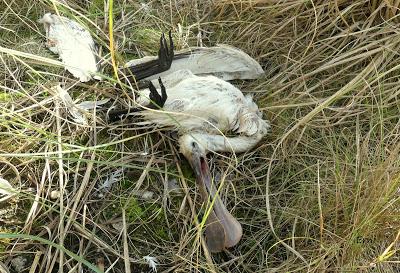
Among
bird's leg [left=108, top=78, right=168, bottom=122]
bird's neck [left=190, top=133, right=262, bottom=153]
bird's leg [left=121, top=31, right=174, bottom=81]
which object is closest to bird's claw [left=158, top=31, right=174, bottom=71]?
bird's leg [left=121, top=31, right=174, bottom=81]

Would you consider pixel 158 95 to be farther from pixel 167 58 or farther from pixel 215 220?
pixel 215 220

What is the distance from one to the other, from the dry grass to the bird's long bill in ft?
0.15

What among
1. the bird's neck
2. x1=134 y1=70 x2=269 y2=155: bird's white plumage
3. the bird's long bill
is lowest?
the bird's long bill

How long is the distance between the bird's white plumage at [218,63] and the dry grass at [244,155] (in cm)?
7

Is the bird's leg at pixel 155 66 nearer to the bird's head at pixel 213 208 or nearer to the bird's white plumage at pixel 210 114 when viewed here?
the bird's white plumage at pixel 210 114

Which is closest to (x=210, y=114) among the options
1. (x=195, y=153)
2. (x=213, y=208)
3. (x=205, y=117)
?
(x=205, y=117)

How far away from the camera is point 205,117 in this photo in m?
1.95

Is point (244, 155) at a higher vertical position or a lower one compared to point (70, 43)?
lower

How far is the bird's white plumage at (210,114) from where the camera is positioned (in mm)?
1896

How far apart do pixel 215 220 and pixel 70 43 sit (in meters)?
0.89

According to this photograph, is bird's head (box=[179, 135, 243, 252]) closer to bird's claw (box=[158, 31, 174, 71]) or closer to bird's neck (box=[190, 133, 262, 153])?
bird's neck (box=[190, 133, 262, 153])

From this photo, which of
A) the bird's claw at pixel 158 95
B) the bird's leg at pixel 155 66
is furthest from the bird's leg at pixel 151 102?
the bird's leg at pixel 155 66

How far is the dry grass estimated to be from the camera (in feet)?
5.58

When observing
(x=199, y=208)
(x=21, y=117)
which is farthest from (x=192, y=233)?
(x=21, y=117)
